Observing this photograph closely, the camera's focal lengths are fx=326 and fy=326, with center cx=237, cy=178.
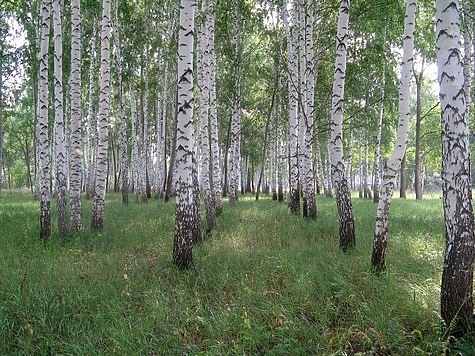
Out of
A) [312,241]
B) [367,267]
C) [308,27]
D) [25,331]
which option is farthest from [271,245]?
[308,27]

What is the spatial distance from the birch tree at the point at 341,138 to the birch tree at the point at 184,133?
2.77 meters

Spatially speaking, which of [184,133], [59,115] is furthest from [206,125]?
[184,133]

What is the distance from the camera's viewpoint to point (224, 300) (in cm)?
430

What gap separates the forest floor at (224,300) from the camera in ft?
11.0

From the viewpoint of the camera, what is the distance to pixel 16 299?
407 centimetres

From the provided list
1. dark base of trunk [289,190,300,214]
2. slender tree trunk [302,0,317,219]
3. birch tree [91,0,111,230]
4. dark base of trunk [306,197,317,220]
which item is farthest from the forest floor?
dark base of trunk [289,190,300,214]

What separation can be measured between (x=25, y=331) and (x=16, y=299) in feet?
2.05

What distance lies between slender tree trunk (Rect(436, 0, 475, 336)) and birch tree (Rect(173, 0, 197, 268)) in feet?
11.7

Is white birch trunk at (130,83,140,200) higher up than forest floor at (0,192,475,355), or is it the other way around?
white birch trunk at (130,83,140,200)

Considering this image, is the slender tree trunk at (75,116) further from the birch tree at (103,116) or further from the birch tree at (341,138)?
the birch tree at (341,138)

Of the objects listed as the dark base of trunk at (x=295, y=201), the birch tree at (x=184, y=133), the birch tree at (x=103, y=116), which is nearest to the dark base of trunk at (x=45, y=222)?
the birch tree at (x=103, y=116)

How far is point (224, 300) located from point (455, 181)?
3001mm

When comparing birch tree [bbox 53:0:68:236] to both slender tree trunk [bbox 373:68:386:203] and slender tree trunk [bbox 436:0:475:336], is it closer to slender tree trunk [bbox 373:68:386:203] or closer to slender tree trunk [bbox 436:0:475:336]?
slender tree trunk [bbox 436:0:475:336]

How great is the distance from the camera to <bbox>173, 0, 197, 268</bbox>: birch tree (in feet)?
17.7
